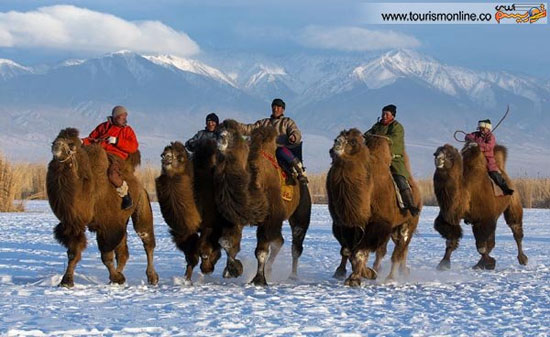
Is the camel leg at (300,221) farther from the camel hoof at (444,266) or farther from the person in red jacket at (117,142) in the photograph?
the person in red jacket at (117,142)

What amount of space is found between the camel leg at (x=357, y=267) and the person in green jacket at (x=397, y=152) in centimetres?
96

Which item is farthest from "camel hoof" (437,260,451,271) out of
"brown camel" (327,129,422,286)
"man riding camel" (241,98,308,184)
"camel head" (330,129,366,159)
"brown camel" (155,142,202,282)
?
"brown camel" (155,142,202,282)

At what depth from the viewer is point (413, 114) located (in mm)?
189750

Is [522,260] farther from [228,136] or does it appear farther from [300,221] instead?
[228,136]

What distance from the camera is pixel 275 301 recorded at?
27.6 feet

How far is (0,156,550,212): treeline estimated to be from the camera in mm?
22250

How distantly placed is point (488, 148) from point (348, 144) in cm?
318

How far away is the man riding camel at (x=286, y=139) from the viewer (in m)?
10.5

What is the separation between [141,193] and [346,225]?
7.44 ft

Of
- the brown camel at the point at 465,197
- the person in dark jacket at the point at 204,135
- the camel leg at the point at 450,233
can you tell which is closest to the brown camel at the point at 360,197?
the brown camel at the point at 465,197

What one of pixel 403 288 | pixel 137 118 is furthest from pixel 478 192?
pixel 137 118

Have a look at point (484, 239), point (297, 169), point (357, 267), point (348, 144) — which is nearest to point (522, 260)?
point (484, 239)

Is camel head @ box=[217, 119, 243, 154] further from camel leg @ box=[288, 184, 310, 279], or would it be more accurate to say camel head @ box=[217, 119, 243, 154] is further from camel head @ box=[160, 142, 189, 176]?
camel leg @ box=[288, 184, 310, 279]

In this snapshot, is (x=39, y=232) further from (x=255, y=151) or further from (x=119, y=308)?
(x=119, y=308)
